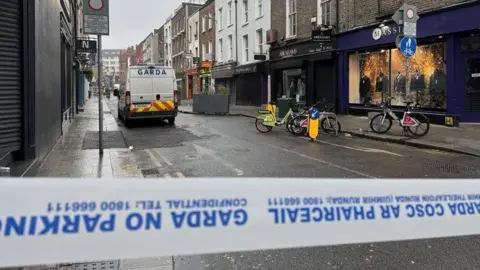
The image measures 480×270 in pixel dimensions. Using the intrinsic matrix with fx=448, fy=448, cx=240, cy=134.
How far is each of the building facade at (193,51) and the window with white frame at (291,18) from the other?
20.0m

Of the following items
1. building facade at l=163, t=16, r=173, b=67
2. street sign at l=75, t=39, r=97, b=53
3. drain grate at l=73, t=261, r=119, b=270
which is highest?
building facade at l=163, t=16, r=173, b=67

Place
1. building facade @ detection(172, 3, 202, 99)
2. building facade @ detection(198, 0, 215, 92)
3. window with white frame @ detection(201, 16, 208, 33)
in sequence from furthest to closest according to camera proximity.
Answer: building facade @ detection(172, 3, 202, 99)
window with white frame @ detection(201, 16, 208, 33)
building facade @ detection(198, 0, 215, 92)

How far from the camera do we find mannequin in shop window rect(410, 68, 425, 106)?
16058 mm

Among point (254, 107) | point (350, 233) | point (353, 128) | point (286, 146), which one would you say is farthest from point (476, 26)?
point (254, 107)

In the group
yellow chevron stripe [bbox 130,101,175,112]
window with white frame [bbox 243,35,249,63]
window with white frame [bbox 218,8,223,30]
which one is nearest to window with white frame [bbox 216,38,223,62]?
window with white frame [bbox 218,8,223,30]

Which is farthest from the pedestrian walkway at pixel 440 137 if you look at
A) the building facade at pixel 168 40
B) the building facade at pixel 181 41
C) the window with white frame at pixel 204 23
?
the building facade at pixel 168 40

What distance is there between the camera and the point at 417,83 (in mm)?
16250

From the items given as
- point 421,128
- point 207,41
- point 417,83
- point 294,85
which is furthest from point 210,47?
point 421,128

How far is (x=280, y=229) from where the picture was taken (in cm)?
241

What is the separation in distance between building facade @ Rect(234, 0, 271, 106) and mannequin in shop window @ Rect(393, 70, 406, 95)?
11722 mm

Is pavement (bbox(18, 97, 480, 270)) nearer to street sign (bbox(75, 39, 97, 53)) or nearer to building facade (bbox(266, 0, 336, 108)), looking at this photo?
building facade (bbox(266, 0, 336, 108))

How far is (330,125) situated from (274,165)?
6.14 meters

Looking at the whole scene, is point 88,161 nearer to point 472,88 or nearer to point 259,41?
point 472,88

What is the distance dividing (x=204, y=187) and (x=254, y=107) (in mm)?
27475
